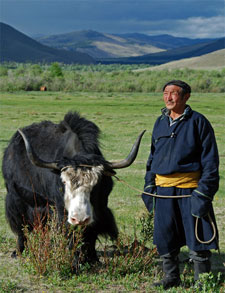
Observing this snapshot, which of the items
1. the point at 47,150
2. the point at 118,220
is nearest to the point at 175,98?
the point at 47,150

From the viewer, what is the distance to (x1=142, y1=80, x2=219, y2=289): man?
4035mm

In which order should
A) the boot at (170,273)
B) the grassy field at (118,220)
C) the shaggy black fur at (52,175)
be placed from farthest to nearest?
the shaggy black fur at (52,175)
the grassy field at (118,220)
the boot at (170,273)

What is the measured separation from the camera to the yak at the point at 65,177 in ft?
14.5

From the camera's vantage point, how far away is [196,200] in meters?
4.02

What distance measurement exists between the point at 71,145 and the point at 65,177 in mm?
781

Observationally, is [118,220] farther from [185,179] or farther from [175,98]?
[175,98]

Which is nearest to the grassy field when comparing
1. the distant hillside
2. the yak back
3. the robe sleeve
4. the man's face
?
A: the yak back

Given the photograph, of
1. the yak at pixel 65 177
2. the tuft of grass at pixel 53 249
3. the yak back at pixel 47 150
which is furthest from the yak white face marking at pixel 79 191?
the tuft of grass at pixel 53 249

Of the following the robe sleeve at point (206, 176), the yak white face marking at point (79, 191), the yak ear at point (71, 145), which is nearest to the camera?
the robe sleeve at point (206, 176)

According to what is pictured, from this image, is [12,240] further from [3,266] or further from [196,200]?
[196,200]

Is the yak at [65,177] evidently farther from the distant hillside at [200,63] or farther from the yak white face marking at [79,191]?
the distant hillside at [200,63]

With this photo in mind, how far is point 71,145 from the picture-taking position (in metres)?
5.21

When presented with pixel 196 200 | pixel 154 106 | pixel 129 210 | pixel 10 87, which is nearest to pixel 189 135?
pixel 196 200

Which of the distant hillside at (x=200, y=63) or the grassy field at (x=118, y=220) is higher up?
the distant hillside at (x=200, y=63)
